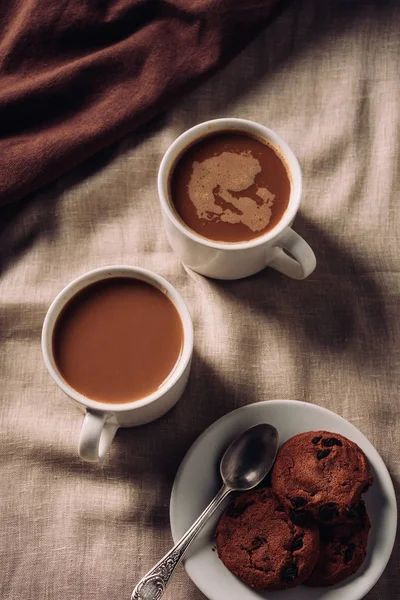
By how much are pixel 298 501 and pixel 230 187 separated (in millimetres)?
638

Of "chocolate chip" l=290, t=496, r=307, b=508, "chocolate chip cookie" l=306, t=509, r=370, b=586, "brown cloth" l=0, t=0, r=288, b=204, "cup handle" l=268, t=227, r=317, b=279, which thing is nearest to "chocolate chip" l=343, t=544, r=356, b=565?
"chocolate chip cookie" l=306, t=509, r=370, b=586

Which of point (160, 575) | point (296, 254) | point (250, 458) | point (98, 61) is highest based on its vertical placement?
point (98, 61)

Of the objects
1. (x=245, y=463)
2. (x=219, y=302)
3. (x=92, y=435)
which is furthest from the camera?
(x=219, y=302)

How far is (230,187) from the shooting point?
144 cm

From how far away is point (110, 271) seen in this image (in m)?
1.36

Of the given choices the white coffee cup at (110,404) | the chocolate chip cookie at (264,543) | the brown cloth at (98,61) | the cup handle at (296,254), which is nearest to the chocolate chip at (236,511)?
the chocolate chip cookie at (264,543)

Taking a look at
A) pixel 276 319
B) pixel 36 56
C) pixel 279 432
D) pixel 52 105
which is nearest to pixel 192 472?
pixel 279 432

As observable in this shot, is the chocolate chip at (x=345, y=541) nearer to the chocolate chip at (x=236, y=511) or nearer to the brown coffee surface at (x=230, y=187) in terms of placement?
the chocolate chip at (x=236, y=511)

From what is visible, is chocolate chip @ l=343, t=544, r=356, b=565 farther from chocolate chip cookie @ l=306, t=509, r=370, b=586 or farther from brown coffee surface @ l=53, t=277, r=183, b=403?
brown coffee surface @ l=53, t=277, r=183, b=403

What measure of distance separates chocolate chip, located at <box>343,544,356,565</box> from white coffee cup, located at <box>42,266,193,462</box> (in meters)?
0.44

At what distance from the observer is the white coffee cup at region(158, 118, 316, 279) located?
1396mm

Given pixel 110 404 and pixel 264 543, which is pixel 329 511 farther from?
pixel 110 404

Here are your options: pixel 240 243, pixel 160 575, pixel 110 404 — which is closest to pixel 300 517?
pixel 160 575

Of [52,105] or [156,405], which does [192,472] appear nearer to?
[156,405]
